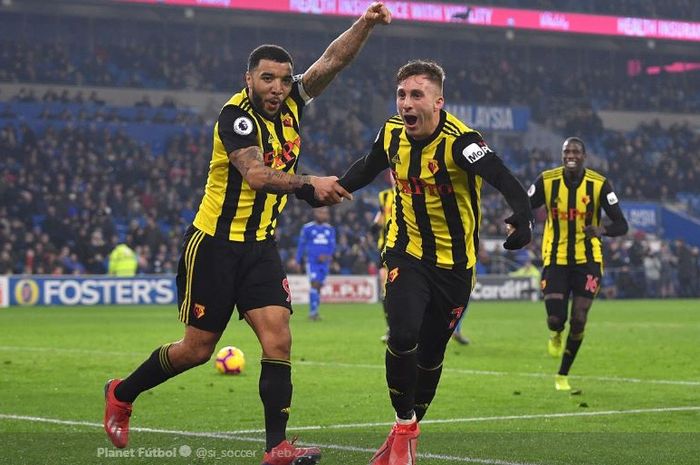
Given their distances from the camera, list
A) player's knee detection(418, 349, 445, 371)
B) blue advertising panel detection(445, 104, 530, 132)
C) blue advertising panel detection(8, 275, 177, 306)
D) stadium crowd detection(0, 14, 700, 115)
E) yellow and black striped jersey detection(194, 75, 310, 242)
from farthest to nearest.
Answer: blue advertising panel detection(445, 104, 530, 132)
stadium crowd detection(0, 14, 700, 115)
blue advertising panel detection(8, 275, 177, 306)
player's knee detection(418, 349, 445, 371)
yellow and black striped jersey detection(194, 75, 310, 242)

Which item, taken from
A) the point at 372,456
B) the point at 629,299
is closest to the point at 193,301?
the point at 372,456

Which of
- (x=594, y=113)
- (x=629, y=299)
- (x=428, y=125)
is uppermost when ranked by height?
(x=594, y=113)

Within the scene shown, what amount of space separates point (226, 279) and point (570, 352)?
19.8 ft

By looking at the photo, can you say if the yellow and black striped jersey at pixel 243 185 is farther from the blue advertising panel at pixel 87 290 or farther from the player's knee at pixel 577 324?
the blue advertising panel at pixel 87 290

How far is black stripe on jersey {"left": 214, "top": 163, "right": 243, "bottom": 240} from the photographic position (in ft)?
24.6

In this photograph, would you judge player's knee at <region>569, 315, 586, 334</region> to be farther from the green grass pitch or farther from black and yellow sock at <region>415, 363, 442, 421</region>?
black and yellow sock at <region>415, 363, 442, 421</region>

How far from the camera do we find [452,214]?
24.8 ft

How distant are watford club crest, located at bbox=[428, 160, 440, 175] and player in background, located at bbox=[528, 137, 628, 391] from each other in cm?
562

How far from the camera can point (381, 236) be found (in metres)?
19.5

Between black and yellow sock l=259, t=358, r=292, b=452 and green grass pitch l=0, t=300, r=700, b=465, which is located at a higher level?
black and yellow sock l=259, t=358, r=292, b=452

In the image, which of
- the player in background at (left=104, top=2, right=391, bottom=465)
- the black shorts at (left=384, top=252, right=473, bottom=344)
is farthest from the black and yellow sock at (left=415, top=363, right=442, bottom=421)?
the player in background at (left=104, top=2, right=391, bottom=465)

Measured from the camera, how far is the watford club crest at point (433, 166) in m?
7.39

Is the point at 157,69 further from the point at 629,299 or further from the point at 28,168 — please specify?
the point at 629,299

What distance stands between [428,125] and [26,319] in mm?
19653
